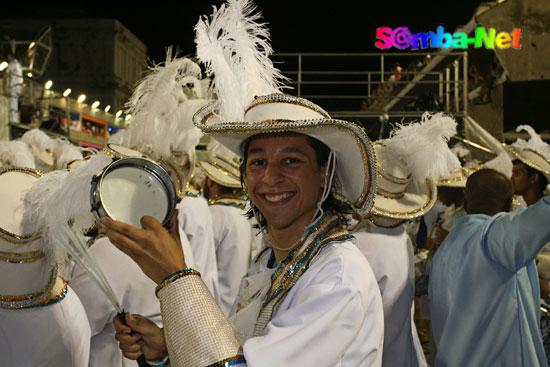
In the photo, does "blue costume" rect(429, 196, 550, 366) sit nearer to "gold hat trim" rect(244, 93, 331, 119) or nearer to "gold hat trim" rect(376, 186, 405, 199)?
"gold hat trim" rect(376, 186, 405, 199)

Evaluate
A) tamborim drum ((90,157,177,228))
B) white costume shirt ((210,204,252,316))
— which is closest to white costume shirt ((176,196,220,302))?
white costume shirt ((210,204,252,316))

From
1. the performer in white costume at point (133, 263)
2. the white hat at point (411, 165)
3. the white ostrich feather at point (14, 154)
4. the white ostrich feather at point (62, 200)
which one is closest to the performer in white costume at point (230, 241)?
the performer in white costume at point (133, 263)

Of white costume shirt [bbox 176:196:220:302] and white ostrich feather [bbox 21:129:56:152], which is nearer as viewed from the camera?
white costume shirt [bbox 176:196:220:302]

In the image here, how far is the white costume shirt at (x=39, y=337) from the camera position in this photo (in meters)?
1.98

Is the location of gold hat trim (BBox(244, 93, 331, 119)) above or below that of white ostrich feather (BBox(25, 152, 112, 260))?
above

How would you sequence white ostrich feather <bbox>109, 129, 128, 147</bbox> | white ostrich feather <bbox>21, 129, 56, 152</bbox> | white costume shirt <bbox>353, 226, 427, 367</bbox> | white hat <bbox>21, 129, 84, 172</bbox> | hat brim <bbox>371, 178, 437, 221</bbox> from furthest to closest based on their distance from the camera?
white ostrich feather <bbox>21, 129, 56, 152</bbox>
white hat <bbox>21, 129, 84, 172</bbox>
white ostrich feather <bbox>109, 129, 128, 147</bbox>
hat brim <bbox>371, 178, 437, 221</bbox>
white costume shirt <bbox>353, 226, 427, 367</bbox>

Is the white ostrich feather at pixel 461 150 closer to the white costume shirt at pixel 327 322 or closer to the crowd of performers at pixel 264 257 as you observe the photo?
the crowd of performers at pixel 264 257

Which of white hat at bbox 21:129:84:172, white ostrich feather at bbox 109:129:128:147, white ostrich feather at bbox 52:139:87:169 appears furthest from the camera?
white hat at bbox 21:129:84:172

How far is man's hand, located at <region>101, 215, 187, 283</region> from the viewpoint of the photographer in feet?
4.82

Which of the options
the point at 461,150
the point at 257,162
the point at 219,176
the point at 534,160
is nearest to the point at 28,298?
the point at 257,162

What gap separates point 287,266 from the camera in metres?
1.71

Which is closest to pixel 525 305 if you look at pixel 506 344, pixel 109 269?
pixel 506 344

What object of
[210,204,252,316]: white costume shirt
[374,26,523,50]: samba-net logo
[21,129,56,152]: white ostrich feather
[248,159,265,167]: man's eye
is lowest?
[210,204,252,316]: white costume shirt

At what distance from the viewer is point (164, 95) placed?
3.70m
